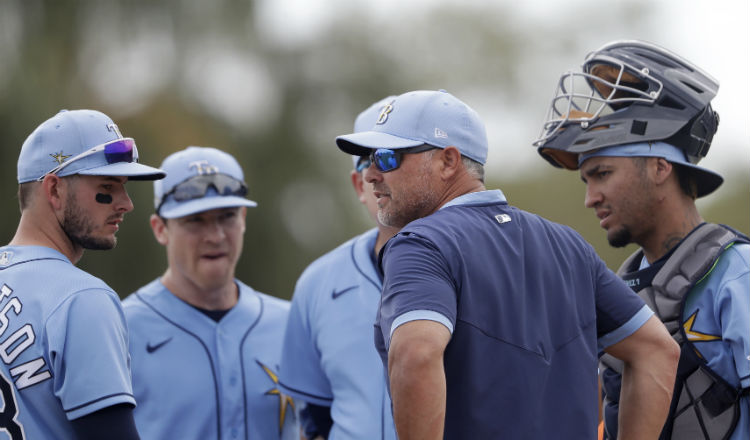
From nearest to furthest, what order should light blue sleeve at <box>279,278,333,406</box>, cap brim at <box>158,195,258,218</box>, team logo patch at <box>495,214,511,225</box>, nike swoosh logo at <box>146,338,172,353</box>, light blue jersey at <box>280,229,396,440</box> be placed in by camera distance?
team logo patch at <box>495,214,511,225</box> → light blue jersey at <box>280,229,396,440</box> → light blue sleeve at <box>279,278,333,406</box> → nike swoosh logo at <box>146,338,172,353</box> → cap brim at <box>158,195,258,218</box>

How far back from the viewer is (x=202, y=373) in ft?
14.4

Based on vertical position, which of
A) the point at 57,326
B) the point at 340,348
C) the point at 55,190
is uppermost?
the point at 55,190

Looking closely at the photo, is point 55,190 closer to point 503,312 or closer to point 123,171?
point 123,171

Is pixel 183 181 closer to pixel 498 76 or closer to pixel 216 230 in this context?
pixel 216 230

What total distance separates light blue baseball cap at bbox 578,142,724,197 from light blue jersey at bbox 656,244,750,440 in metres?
0.46

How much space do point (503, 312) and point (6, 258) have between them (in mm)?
1815

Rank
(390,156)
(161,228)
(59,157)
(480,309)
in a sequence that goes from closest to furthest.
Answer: (480,309) < (390,156) < (59,157) < (161,228)

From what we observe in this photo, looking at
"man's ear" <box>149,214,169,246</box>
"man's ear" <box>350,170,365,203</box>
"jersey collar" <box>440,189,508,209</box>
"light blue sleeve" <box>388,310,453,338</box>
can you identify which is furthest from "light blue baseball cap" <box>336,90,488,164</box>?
"man's ear" <box>149,214,169,246</box>

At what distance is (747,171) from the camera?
23312 millimetres

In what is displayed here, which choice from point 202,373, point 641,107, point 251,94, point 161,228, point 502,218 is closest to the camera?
point 502,218

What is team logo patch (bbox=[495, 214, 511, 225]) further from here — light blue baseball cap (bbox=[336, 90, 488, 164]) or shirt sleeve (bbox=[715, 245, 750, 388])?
shirt sleeve (bbox=[715, 245, 750, 388])

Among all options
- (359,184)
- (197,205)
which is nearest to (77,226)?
(197,205)

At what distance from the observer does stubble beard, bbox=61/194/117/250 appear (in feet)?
10.6

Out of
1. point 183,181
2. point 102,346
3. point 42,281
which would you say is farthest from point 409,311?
point 183,181
